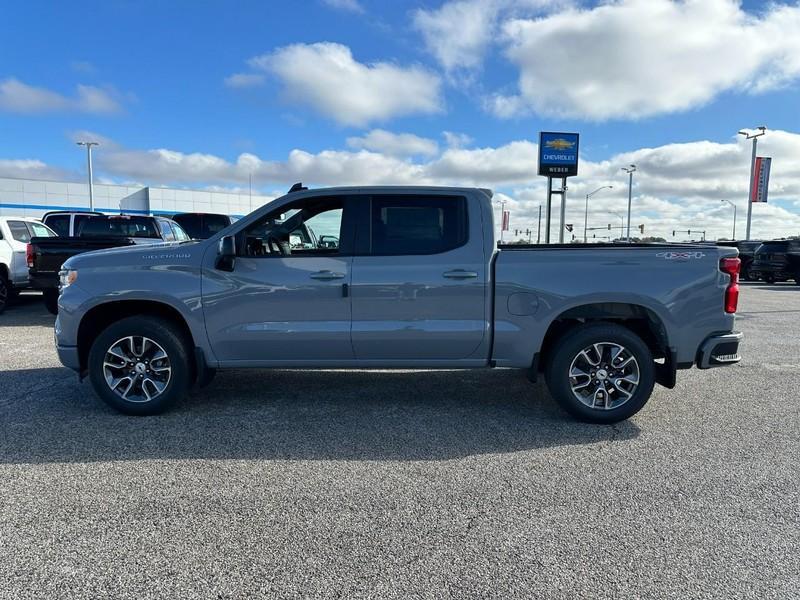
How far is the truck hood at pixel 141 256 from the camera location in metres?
4.80

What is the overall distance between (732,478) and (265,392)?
162 inches

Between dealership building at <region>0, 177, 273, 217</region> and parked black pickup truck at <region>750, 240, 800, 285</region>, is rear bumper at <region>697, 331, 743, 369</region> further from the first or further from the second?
dealership building at <region>0, 177, 273, 217</region>

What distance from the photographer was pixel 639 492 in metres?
3.52

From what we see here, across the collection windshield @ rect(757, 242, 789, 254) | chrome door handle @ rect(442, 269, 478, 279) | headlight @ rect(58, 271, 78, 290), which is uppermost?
windshield @ rect(757, 242, 789, 254)

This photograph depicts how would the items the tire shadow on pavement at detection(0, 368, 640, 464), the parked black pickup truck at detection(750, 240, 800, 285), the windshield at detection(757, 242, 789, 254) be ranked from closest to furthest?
1. the tire shadow on pavement at detection(0, 368, 640, 464)
2. the parked black pickup truck at detection(750, 240, 800, 285)
3. the windshield at detection(757, 242, 789, 254)

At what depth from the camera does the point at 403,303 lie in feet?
15.5

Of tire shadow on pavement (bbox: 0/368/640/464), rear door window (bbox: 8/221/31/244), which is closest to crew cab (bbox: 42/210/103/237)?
rear door window (bbox: 8/221/31/244)

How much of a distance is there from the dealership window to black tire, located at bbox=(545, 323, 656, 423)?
1.28 m

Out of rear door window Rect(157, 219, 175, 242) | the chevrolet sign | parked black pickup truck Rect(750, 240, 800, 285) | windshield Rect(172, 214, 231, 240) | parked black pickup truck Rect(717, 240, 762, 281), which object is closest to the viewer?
rear door window Rect(157, 219, 175, 242)

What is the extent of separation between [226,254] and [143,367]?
128 centimetres

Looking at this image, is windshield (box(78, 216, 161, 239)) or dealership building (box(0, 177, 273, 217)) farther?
dealership building (box(0, 177, 273, 217))

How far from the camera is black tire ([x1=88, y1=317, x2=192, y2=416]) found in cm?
479

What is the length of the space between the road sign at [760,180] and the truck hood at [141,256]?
144ft

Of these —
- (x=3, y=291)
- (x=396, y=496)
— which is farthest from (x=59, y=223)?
(x=396, y=496)
